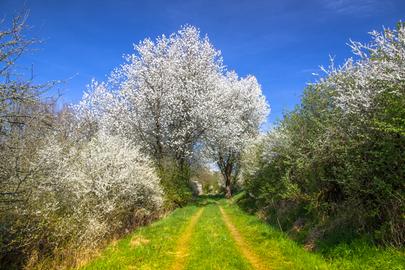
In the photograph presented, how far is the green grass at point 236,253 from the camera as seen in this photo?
977 cm

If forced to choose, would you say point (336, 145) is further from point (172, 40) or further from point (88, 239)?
point (172, 40)

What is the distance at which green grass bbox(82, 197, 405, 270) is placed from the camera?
977cm

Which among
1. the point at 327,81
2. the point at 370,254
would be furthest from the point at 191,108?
the point at 370,254

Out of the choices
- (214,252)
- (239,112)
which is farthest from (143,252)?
(239,112)

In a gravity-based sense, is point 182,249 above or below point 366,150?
below

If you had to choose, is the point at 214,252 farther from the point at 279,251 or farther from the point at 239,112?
the point at 239,112

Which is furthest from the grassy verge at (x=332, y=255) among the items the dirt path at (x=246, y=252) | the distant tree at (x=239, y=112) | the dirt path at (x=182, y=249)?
the distant tree at (x=239, y=112)

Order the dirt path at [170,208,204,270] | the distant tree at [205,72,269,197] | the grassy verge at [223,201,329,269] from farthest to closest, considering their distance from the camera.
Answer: the distant tree at [205,72,269,197]
the dirt path at [170,208,204,270]
the grassy verge at [223,201,329,269]

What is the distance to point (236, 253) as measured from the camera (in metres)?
13.4

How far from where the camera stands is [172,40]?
127 ft

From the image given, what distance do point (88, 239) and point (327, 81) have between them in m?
12.3

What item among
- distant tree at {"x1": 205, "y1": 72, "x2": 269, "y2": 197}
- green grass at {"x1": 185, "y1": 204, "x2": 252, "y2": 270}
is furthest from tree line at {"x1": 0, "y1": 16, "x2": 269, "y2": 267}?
green grass at {"x1": 185, "y1": 204, "x2": 252, "y2": 270}

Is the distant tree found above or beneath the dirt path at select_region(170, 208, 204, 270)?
above

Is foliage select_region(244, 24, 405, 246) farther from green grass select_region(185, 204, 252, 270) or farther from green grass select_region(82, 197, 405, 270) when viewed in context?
green grass select_region(185, 204, 252, 270)
